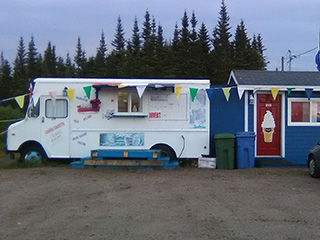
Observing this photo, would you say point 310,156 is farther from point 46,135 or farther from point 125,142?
point 46,135

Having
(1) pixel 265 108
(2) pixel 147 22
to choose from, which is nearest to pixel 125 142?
(1) pixel 265 108

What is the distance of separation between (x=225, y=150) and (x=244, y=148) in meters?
0.60

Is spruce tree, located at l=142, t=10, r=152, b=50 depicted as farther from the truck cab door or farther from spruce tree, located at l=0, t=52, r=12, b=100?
the truck cab door

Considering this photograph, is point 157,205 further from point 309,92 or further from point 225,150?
point 309,92

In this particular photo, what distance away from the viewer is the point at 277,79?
527 inches

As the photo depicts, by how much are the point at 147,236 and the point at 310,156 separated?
691 centimetres

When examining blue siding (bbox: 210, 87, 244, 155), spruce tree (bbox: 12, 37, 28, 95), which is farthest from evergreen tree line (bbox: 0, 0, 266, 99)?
blue siding (bbox: 210, 87, 244, 155)

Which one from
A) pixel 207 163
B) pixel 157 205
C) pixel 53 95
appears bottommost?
pixel 157 205

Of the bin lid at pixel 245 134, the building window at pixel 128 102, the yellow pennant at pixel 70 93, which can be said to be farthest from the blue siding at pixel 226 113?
the yellow pennant at pixel 70 93

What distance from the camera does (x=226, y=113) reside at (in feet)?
42.1

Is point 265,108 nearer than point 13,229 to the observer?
No

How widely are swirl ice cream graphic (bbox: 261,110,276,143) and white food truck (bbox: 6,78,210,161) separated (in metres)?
2.34

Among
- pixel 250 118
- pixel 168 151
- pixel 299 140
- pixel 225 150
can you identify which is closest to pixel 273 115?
pixel 250 118

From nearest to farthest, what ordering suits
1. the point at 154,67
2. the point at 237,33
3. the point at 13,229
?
the point at 13,229
the point at 154,67
the point at 237,33
